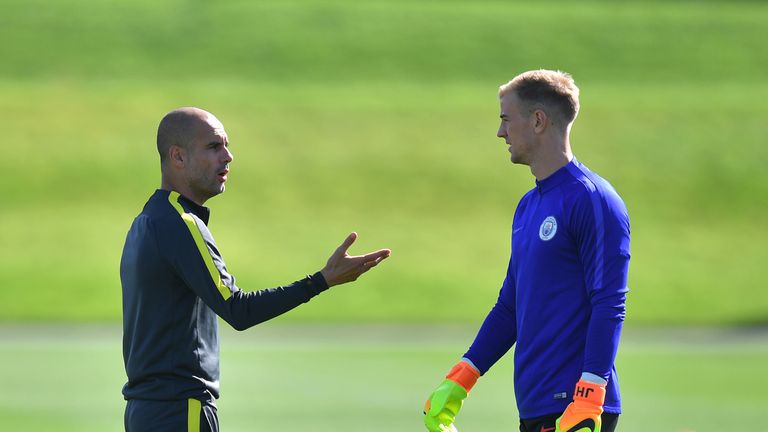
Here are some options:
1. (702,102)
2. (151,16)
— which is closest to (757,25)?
(702,102)

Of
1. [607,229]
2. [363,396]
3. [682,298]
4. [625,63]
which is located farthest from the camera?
[625,63]

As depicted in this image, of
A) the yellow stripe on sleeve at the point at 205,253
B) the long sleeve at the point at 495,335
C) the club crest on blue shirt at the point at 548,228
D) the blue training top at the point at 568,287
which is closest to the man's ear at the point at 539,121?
the blue training top at the point at 568,287

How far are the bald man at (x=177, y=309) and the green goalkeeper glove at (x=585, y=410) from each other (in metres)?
1.23

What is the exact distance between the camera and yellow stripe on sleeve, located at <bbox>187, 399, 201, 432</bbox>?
6.00 metres

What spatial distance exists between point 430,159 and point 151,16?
19.5m

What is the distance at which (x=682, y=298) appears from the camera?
28391 millimetres

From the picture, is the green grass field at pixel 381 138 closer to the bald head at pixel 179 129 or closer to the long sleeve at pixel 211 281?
the bald head at pixel 179 129

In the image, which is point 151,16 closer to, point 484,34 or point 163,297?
point 484,34

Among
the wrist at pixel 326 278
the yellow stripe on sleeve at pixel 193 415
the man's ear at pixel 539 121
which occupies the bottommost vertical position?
the yellow stripe on sleeve at pixel 193 415

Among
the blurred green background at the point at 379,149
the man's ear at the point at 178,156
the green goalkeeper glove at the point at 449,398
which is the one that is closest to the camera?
the man's ear at the point at 178,156

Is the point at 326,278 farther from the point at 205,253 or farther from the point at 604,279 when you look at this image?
the point at 604,279

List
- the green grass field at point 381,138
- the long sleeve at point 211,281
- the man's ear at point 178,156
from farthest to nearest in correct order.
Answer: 1. the green grass field at point 381,138
2. the man's ear at point 178,156
3. the long sleeve at point 211,281

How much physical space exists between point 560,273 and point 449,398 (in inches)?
38.3

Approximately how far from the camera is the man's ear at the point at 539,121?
20.2ft
